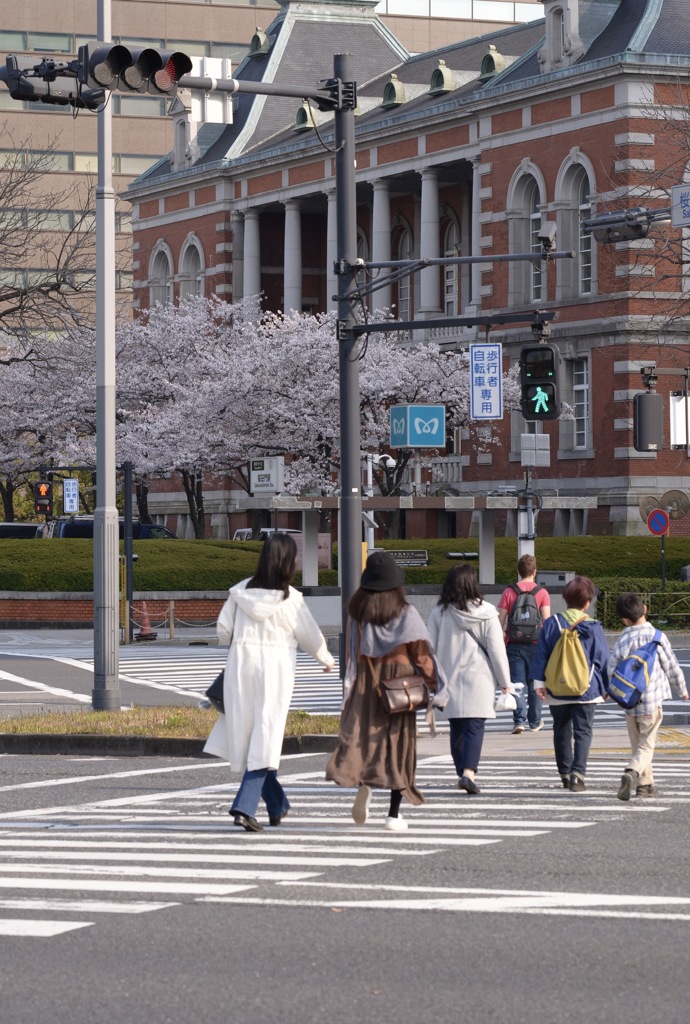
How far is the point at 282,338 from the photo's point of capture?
60.8 m

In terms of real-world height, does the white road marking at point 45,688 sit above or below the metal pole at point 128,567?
below

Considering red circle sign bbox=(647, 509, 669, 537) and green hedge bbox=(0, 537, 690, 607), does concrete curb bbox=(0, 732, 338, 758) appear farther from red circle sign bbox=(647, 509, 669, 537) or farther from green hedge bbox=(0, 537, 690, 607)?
green hedge bbox=(0, 537, 690, 607)

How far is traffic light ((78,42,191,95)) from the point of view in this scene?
52.4 feet

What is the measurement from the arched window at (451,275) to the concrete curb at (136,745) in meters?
50.1

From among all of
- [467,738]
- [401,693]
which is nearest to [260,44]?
→ [467,738]

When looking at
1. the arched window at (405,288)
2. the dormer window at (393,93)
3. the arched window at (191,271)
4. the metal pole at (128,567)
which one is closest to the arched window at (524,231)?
the arched window at (405,288)

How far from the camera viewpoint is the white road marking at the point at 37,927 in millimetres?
8625

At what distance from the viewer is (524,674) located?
63.3ft

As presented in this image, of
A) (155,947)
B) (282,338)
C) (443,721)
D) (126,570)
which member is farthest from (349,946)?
(282,338)

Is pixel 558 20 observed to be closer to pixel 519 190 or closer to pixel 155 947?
pixel 519 190

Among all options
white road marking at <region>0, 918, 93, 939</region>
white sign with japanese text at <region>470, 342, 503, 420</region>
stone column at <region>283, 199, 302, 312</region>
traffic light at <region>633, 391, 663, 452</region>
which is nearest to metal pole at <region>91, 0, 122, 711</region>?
traffic light at <region>633, 391, 663, 452</region>

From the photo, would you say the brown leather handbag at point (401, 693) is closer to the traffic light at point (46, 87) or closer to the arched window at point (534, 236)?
the traffic light at point (46, 87)

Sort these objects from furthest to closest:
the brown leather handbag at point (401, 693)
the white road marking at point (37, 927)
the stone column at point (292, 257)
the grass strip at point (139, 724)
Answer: the stone column at point (292, 257) < the grass strip at point (139, 724) < the brown leather handbag at point (401, 693) < the white road marking at point (37, 927)

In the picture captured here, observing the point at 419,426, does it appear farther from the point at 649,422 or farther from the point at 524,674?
the point at 524,674
